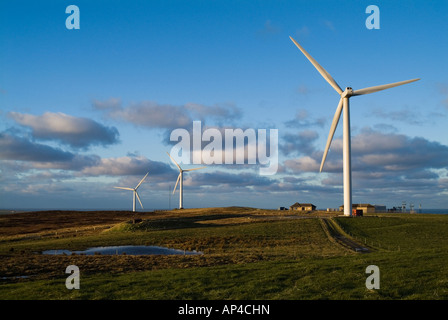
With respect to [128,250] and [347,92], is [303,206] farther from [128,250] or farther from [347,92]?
[128,250]

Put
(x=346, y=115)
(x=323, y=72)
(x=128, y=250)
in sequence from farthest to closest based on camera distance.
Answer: (x=346, y=115), (x=323, y=72), (x=128, y=250)

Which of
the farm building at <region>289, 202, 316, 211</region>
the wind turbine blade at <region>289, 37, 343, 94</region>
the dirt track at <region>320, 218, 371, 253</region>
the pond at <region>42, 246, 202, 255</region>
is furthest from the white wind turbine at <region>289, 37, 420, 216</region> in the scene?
the farm building at <region>289, 202, 316, 211</region>

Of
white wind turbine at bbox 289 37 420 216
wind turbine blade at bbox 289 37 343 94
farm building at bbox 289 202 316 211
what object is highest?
wind turbine blade at bbox 289 37 343 94

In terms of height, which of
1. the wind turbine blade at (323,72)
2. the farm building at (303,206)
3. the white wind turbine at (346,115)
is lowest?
the farm building at (303,206)

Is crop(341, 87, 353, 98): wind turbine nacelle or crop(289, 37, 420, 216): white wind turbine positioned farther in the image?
crop(341, 87, 353, 98): wind turbine nacelle

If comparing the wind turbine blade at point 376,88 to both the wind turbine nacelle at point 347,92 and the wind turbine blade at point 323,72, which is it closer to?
the wind turbine nacelle at point 347,92

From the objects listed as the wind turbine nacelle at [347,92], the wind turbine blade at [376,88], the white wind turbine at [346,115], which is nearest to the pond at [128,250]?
the white wind turbine at [346,115]

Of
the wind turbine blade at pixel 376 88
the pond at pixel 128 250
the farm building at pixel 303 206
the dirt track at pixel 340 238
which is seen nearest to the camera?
the pond at pixel 128 250

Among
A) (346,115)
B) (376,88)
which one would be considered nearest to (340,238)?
(346,115)

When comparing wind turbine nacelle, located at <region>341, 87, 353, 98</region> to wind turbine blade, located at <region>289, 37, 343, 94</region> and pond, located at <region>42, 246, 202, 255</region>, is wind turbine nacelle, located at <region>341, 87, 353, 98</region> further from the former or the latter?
pond, located at <region>42, 246, 202, 255</region>

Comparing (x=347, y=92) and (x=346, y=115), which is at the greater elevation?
(x=347, y=92)
